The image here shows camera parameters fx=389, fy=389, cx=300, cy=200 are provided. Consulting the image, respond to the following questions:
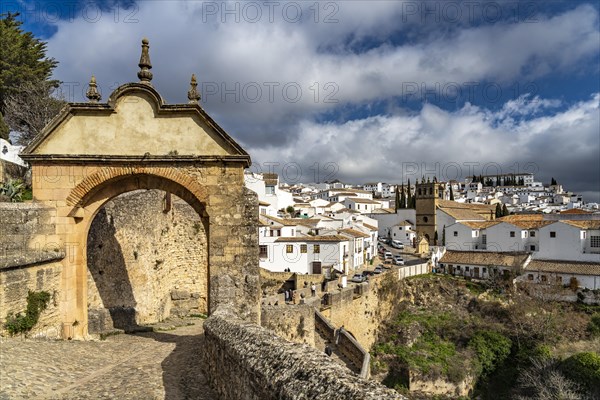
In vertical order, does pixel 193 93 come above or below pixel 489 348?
above

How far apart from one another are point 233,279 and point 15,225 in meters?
4.49

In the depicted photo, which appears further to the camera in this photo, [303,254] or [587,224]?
[587,224]

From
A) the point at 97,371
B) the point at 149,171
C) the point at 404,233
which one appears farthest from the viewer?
the point at 404,233

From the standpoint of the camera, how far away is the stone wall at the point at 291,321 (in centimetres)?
1894

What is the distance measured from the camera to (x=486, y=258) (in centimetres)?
3900

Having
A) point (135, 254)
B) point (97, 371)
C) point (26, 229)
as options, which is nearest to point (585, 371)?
point (135, 254)

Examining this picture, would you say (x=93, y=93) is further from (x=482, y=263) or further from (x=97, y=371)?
(x=482, y=263)

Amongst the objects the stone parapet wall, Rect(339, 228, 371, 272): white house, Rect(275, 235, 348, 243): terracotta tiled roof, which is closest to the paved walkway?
the stone parapet wall

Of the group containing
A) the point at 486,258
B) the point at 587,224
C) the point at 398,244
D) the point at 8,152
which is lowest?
the point at 398,244

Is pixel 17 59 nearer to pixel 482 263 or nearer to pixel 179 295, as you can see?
pixel 179 295

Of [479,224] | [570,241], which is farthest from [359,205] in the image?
[570,241]

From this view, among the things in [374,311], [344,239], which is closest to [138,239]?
[374,311]

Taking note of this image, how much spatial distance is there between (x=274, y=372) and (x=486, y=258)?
132ft

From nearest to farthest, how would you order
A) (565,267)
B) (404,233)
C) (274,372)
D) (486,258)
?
1. (274,372)
2. (565,267)
3. (486,258)
4. (404,233)
